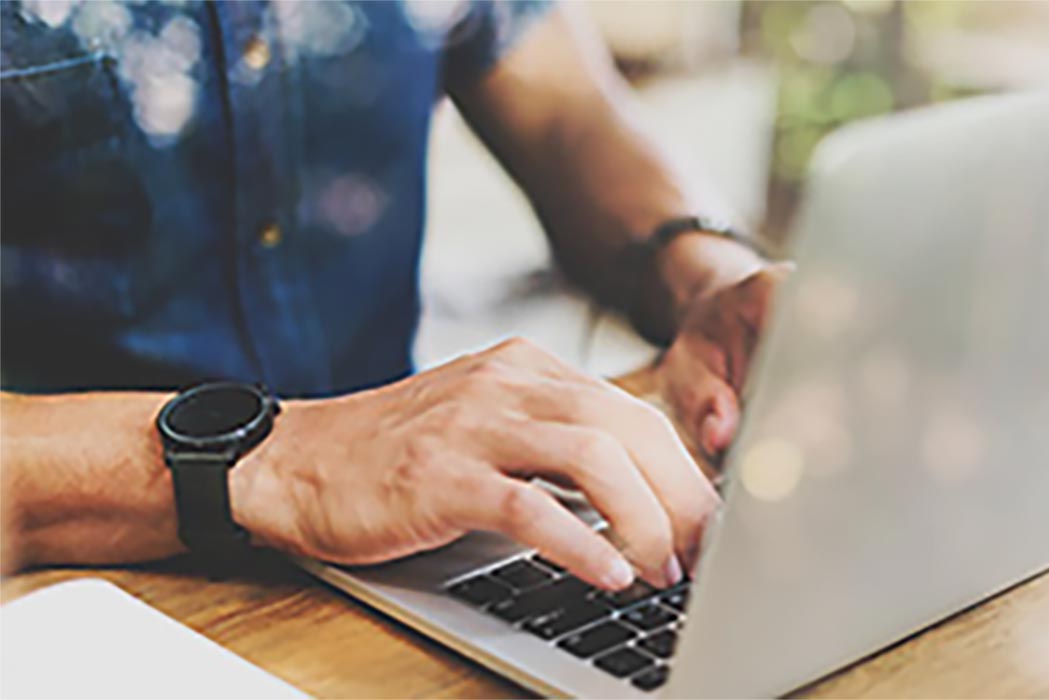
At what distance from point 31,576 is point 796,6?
122 inches

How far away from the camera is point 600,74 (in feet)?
4.56

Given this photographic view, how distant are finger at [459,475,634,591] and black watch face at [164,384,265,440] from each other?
0.56 ft

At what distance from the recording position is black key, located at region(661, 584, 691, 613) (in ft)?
2.32

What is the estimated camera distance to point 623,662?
25.8 inches

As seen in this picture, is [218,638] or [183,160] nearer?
[218,638]

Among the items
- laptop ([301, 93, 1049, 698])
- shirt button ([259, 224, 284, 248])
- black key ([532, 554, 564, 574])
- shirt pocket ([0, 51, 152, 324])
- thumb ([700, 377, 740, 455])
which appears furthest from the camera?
shirt button ([259, 224, 284, 248])

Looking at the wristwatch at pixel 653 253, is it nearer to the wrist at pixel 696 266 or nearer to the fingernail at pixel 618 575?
the wrist at pixel 696 266

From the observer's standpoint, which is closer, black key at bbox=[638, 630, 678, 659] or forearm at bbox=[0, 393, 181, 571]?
black key at bbox=[638, 630, 678, 659]

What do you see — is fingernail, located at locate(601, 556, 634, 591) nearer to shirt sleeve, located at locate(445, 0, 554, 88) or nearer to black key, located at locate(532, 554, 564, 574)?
black key, located at locate(532, 554, 564, 574)

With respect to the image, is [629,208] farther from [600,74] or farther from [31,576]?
[31,576]

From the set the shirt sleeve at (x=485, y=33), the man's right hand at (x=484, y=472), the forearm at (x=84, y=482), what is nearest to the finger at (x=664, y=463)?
the man's right hand at (x=484, y=472)

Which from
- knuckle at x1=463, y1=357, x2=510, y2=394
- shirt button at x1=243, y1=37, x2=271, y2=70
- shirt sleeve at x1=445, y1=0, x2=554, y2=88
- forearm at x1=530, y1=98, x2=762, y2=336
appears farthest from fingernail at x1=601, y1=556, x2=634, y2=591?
shirt sleeve at x1=445, y1=0, x2=554, y2=88

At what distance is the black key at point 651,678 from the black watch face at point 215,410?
0.30m

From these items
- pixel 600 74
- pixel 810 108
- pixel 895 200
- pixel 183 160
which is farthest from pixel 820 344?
pixel 810 108
